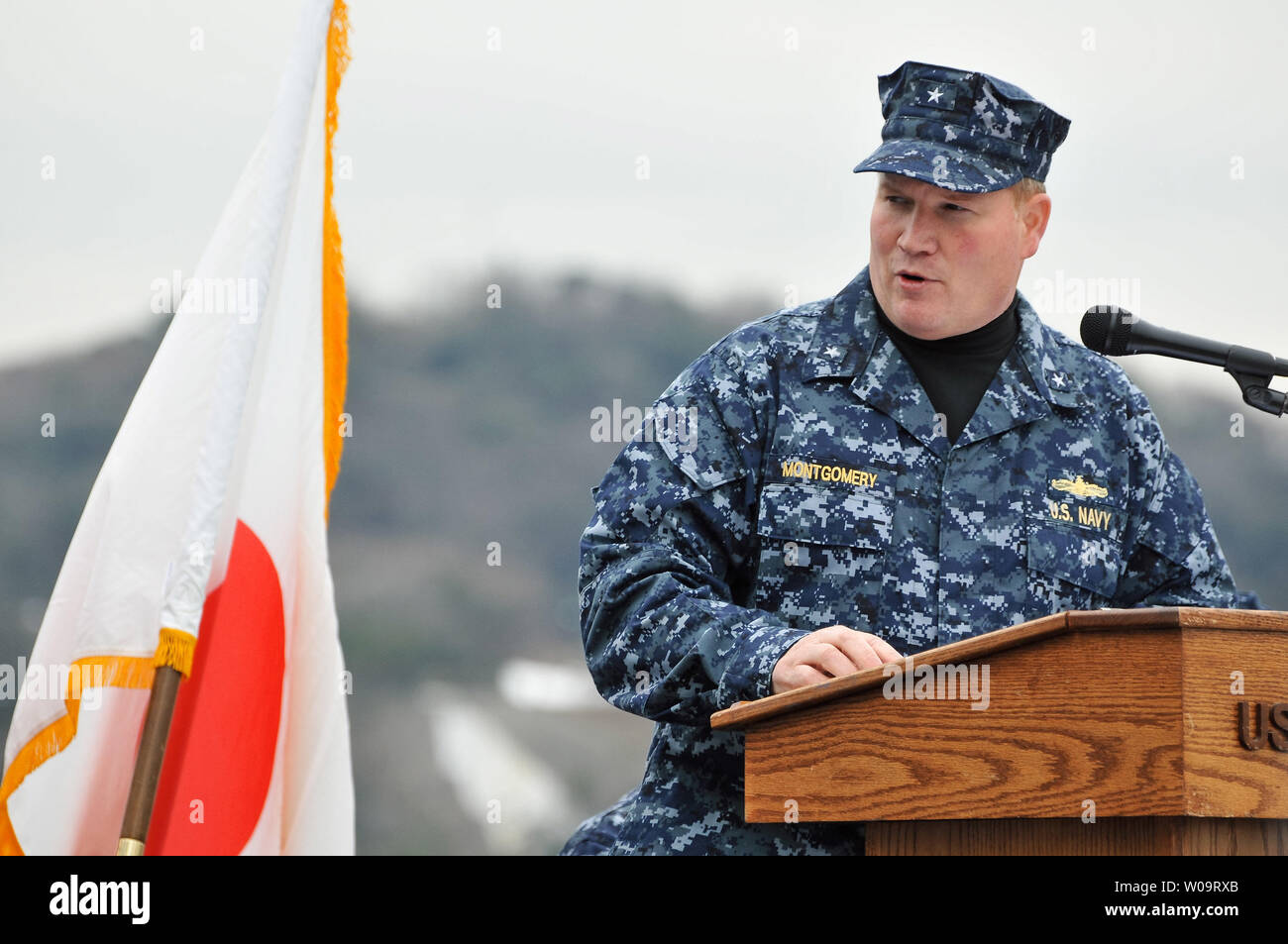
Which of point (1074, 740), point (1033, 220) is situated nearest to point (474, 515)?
point (1033, 220)

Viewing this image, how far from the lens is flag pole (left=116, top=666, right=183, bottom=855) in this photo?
9.24 ft

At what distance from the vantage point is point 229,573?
3.31 metres

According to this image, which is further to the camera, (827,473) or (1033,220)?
(1033,220)

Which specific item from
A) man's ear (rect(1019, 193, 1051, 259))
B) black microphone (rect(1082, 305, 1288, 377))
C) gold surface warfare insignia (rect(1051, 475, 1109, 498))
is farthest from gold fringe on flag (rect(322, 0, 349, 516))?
black microphone (rect(1082, 305, 1288, 377))

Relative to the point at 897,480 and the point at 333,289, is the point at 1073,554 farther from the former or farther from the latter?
Answer: the point at 333,289

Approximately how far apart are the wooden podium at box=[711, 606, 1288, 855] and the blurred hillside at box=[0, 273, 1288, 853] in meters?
20.9

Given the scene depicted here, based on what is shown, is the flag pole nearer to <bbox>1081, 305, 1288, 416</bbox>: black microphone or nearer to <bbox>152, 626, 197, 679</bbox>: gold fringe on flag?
<bbox>152, 626, 197, 679</bbox>: gold fringe on flag

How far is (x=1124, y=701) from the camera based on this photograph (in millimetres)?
1598

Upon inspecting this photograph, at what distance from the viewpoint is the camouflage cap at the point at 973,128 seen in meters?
2.54

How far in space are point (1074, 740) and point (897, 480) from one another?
0.87m

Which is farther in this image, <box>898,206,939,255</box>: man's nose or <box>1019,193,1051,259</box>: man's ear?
<box>1019,193,1051,259</box>: man's ear

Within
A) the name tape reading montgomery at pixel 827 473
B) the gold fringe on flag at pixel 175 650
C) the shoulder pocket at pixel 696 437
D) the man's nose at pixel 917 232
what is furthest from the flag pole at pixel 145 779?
the man's nose at pixel 917 232
